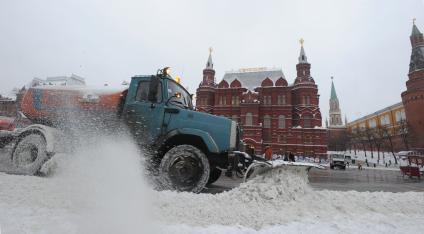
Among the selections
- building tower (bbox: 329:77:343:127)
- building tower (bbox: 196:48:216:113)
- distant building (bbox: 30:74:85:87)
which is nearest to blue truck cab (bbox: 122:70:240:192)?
distant building (bbox: 30:74:85:87)

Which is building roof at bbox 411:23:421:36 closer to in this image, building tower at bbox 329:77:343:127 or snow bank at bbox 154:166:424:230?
building tower at bbox 329:77:343:127

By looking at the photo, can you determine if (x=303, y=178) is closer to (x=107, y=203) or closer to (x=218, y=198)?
(x=218, y=198)

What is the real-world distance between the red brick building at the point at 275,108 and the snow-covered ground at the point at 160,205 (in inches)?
1619

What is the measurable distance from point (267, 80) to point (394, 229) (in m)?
51.3

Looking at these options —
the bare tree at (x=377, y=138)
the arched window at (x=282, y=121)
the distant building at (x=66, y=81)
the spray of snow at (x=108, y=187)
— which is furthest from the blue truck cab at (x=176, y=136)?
the bare tree at (x=377, y=138)

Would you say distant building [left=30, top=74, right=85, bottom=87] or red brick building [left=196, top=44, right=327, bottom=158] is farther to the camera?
red brick building [left=196, top=44, right=327, bottom=158]

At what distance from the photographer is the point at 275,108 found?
5094cm

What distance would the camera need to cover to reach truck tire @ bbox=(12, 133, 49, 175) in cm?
545

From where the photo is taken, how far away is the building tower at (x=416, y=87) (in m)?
61.7

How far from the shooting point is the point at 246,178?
520 centimetres

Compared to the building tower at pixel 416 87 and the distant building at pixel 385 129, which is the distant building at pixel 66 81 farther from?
the building tower at pixel 416 87

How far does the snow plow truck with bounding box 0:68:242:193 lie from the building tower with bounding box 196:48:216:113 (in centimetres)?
4789

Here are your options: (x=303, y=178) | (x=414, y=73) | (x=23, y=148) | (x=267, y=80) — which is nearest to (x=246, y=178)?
(x=303, y=178)

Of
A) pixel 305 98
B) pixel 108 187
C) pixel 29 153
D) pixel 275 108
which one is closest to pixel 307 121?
pixel 305 98
